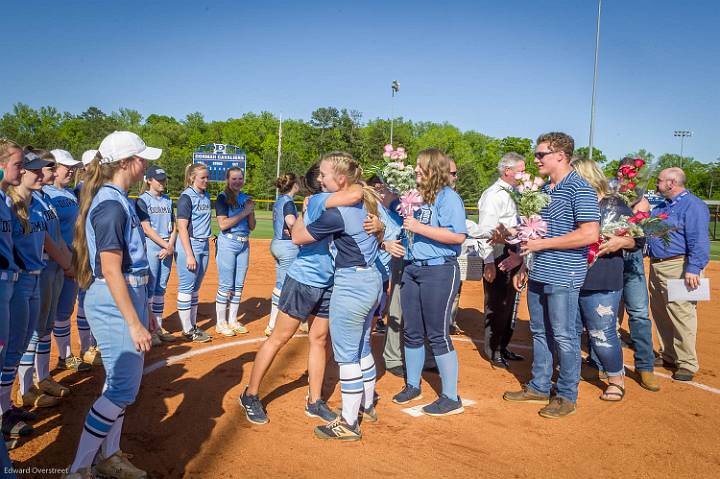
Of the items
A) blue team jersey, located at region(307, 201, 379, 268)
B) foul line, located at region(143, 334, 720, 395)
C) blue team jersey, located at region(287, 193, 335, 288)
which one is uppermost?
blue team jersey, located at region(307, 201, 379, 268)

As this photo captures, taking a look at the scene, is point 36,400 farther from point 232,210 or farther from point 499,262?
point 499,262

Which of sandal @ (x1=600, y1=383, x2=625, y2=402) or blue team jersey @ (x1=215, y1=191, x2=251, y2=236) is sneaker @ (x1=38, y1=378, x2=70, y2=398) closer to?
blue team jersey @ (x1=215, y1=191, x2=251, y2=236)

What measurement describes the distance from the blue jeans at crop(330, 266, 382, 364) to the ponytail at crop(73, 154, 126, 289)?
5.35ft

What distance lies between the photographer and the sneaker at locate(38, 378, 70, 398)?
4734 millimetres

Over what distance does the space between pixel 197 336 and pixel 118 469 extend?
3.57 metres

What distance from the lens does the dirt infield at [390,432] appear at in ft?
12.0

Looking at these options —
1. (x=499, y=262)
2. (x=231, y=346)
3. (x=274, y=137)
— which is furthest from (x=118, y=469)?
(x=274, y=137)

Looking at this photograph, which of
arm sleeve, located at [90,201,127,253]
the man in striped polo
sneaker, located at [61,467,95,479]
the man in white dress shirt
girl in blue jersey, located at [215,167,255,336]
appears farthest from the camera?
girl in blue jersey, located at [215,167,255,336]

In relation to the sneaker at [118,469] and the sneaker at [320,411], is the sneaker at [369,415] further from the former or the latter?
the sneaker at [118,469]

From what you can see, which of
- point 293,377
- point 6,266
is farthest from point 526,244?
point 6,266

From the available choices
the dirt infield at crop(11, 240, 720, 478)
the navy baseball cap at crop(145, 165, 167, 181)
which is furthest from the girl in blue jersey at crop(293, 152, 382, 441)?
the navy baseball cap at crop(145, 165, 167, 181)

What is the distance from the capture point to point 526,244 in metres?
4.58

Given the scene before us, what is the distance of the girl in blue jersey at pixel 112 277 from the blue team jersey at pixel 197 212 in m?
3.55

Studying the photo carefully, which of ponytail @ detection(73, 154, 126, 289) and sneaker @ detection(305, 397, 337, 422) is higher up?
ponytail @ detection(73, 154, 126, 289)
